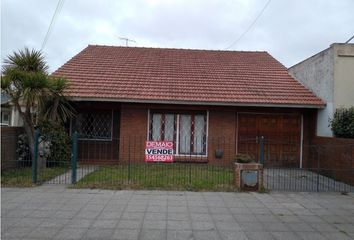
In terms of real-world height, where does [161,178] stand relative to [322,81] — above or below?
below

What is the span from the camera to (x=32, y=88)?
484 inches

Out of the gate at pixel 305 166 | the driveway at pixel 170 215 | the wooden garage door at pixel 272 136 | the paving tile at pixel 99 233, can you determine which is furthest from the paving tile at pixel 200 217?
the wooden garage door at pixel 272 136

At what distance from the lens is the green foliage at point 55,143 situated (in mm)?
13336

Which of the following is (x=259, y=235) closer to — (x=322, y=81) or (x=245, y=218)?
(x=245, y=218)

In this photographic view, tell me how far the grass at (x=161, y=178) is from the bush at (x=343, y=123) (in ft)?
12.5

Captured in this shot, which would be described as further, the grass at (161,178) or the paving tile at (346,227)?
the grass at (161,178)

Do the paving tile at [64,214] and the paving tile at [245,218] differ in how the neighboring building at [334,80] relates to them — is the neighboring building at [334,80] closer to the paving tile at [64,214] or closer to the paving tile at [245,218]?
the paving tile at [245,218]

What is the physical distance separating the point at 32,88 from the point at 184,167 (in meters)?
5.53

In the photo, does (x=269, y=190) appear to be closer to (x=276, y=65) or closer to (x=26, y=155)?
(x=26, y=155)

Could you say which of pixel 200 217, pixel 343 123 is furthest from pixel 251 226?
pixel 343 123

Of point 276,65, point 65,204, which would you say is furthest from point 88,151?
point 276,65

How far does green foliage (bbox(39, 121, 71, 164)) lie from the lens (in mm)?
13336

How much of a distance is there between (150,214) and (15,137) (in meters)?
7.19

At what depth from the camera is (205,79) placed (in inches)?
671
